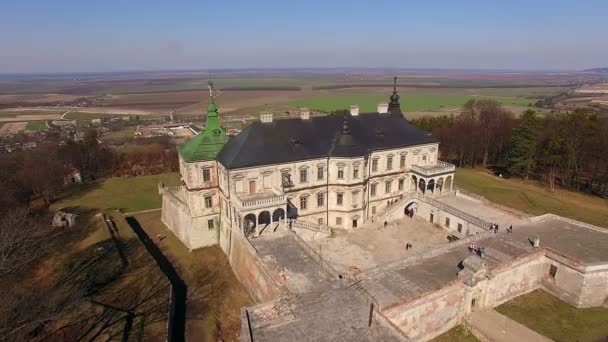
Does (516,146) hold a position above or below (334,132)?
below

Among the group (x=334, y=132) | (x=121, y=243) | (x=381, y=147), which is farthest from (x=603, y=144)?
(x=121, y=243)

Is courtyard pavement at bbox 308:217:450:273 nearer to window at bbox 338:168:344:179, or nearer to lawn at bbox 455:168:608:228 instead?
window at bbox 338:168:344:179

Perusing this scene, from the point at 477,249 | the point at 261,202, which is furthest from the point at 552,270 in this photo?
the point at 261,202

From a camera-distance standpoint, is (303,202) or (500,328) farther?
(303,202)

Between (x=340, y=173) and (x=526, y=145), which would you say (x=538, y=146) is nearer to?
(x=526, y=145)

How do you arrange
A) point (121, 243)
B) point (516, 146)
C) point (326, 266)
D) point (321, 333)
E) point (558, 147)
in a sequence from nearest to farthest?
point (321, 333) → point (326, 266) → point (121, 243) → point (558, 147) → point (516, 146)

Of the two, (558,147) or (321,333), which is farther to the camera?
(558,147)

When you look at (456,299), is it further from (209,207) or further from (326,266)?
(209,207)
